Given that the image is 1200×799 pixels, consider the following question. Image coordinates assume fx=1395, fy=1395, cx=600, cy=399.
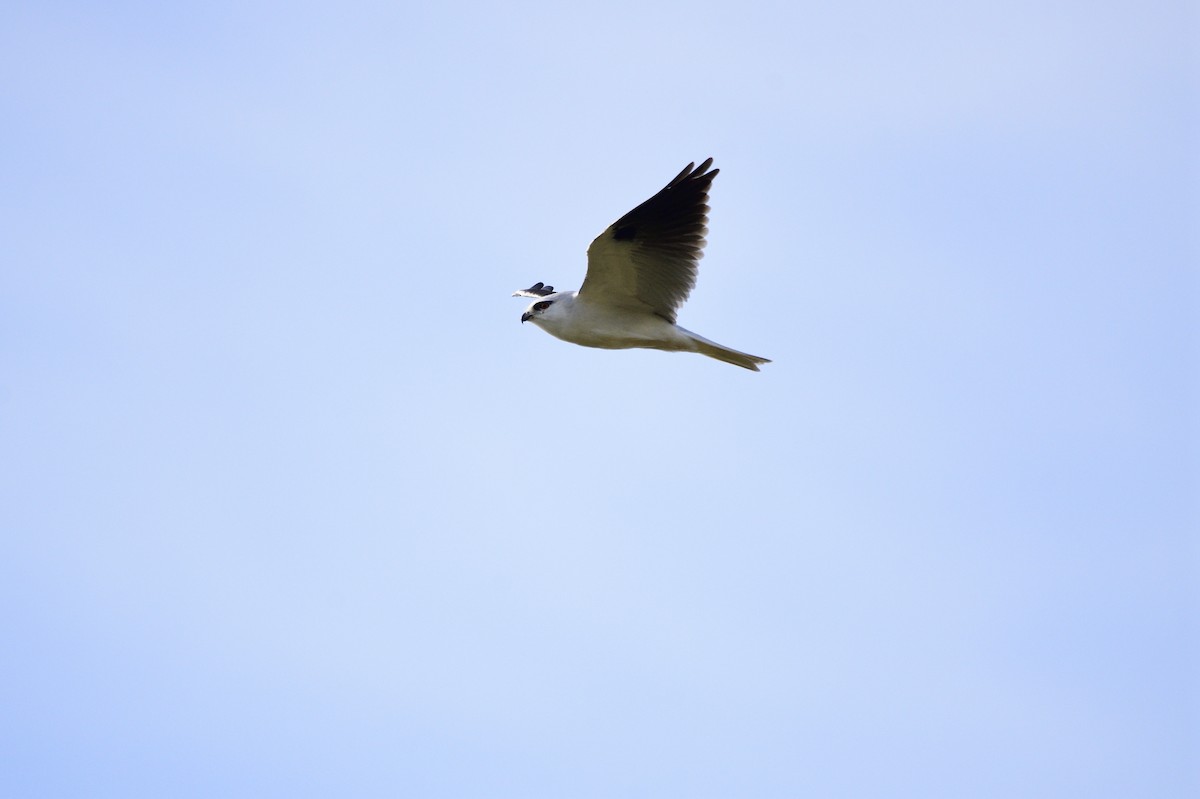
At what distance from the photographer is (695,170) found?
42.1 feet

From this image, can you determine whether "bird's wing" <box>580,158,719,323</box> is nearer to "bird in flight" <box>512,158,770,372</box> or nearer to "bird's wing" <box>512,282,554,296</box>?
"bird in flight" <box>512,158,770,372</box>

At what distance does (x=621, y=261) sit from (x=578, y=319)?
82cm

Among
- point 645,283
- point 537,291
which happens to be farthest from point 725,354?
point 537,291

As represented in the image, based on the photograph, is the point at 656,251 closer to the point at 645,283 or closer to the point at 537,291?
the point at 645,283

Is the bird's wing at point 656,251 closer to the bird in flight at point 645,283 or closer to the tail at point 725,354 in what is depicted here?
the bird in flight at point 645,283

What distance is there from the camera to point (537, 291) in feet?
53.0

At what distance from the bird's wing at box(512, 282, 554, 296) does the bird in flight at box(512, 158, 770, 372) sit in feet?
6.04

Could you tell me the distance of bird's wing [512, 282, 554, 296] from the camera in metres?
15.6

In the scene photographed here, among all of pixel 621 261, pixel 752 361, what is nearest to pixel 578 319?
pixel 621 261

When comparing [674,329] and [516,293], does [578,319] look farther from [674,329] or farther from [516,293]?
[516,293]

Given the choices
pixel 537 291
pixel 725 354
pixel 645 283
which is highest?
pixel 537 291

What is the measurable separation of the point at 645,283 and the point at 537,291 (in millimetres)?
3073

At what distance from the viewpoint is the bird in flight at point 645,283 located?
1291 centimetres

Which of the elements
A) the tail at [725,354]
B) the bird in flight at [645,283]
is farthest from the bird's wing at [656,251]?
the tail at [725,354]
